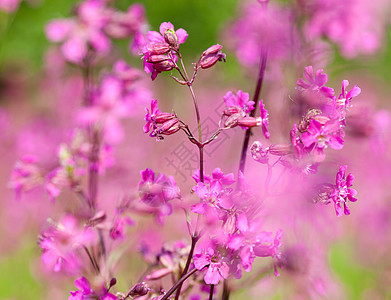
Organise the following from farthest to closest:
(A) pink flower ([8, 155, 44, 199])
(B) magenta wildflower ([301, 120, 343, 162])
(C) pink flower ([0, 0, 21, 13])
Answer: (C) pink flower ([0, 0, 21, 13]), (A) pink flower ([8, 155, 44, 199]), (B) magenta wildflower ([301, 120, 343, 162])

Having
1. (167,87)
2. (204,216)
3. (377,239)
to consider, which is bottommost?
(204,216)

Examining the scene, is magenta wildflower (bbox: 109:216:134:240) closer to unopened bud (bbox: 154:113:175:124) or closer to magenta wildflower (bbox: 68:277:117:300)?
magenta wildflower (bbox: 68:277:117:300)

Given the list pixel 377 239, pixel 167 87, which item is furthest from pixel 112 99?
pixel 167 87

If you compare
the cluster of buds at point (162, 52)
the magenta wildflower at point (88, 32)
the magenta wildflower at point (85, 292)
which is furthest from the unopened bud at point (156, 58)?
the magenta wildflower at point (88, 32)

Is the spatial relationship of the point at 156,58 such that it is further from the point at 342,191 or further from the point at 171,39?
the point at 342,191

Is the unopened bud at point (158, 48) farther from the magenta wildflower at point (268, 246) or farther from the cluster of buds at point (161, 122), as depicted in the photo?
the magenta wildflower at point (268, 246)

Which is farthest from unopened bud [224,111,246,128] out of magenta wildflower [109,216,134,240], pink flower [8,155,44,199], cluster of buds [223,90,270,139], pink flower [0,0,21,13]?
pink flower [0,0,21,13]

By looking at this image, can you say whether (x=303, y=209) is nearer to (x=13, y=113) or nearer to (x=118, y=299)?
(x=118, y=299)
